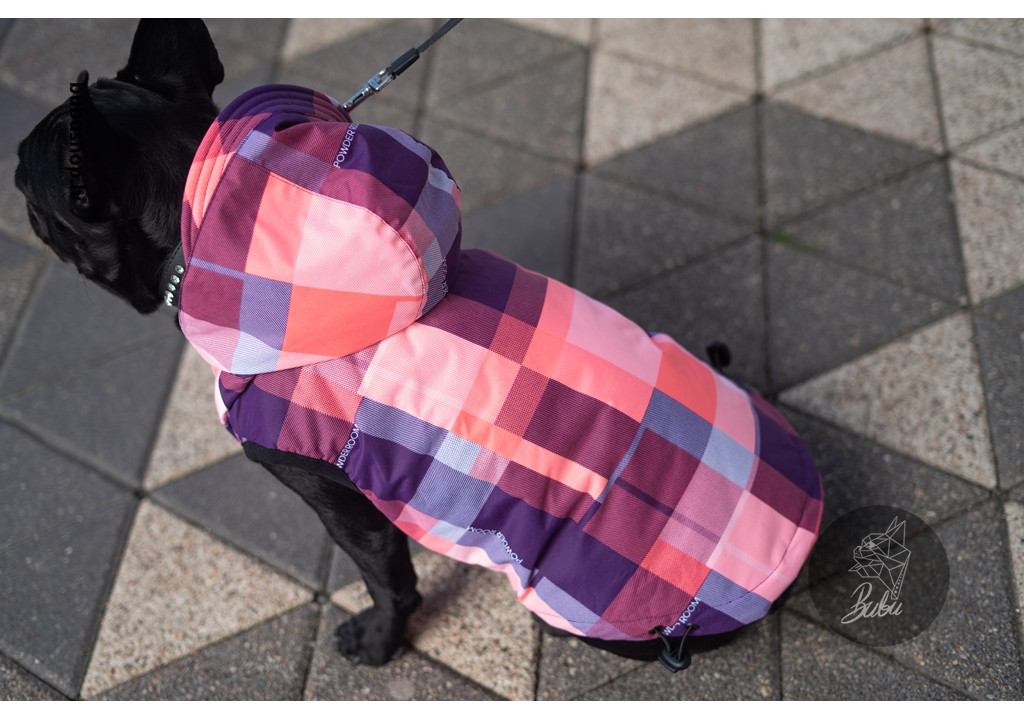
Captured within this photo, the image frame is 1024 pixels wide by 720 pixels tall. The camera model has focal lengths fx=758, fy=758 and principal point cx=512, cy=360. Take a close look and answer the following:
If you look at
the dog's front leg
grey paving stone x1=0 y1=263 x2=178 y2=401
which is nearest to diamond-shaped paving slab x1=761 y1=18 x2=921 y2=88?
the dog's front leg

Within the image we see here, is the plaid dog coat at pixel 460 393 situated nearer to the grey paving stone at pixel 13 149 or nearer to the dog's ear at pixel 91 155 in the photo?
the dog's ear at pixel 91 155

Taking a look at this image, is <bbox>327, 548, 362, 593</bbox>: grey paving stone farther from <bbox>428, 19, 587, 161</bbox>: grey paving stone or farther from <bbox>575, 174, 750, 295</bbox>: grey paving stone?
<bbox>428, 19, 587, 161</bbox>: grey paving stone

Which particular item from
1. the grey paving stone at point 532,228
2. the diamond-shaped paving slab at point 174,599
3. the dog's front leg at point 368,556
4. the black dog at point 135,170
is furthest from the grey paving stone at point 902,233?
the diamond-shaped paving slab at point 174,599

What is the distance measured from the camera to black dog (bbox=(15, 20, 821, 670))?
1.29m

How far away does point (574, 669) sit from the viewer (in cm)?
204

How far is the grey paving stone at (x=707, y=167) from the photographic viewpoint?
2721mm

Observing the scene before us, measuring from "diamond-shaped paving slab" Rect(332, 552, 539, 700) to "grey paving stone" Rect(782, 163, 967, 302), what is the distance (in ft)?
5.13

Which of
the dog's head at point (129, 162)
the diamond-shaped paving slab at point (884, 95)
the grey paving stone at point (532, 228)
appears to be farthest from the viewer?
the diamond-shaped paving slab at point (884, 95)

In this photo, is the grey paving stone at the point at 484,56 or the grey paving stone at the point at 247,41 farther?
the grey paving stone at the point at 247,41

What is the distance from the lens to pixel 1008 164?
8.68 feet

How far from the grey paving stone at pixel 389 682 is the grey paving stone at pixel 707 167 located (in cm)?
177
